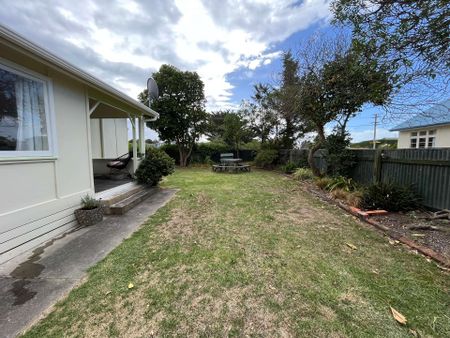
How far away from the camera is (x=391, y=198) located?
4.50 metres

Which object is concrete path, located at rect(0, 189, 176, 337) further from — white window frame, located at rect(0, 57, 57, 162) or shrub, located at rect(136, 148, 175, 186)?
shrub, located at rect(136, 148, 175, 186)

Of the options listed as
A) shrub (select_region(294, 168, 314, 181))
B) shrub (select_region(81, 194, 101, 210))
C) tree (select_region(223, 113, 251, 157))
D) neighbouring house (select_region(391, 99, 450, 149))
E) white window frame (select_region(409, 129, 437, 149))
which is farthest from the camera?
tree (select_region(223, 113, 251, 157))

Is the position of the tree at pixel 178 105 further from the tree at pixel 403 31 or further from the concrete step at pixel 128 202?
the tree at pixel 403 31

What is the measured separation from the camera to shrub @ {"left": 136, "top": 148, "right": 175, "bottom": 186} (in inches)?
258

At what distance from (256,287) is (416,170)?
4.69 metres

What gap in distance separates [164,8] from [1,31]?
5.27m

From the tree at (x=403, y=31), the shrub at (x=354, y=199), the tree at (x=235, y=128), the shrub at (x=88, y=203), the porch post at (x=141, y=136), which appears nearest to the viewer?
the tree at (x=403, y=31)

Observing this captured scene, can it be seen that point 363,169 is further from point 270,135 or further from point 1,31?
point 270,135

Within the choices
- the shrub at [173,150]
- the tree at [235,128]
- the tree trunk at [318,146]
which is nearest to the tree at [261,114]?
the tree at [235,128]

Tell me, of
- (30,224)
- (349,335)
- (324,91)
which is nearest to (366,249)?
(349,335)

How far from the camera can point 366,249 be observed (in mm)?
3029

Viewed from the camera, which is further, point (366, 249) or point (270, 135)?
point (270, 135)

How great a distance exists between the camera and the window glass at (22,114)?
2.73 metres

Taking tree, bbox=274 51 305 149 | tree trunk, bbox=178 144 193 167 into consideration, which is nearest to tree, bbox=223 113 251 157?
tree, bbox=274 51 305 149
